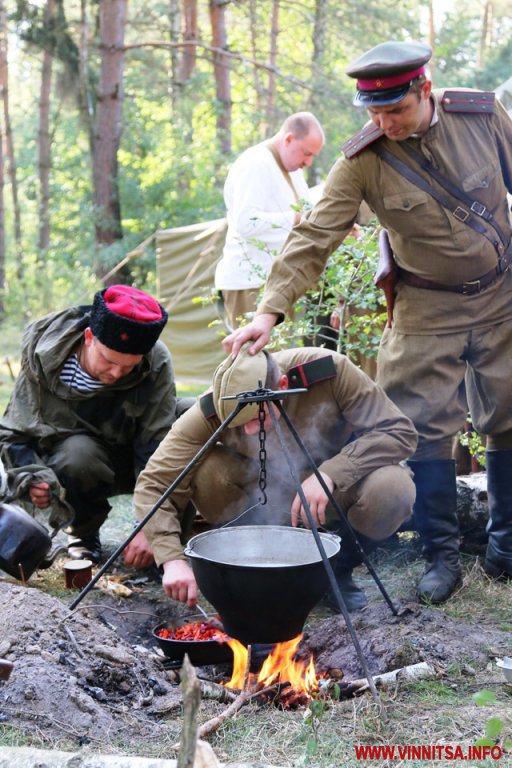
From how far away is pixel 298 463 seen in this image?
4000 millimetres

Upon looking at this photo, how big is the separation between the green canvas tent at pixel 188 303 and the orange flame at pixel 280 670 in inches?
275

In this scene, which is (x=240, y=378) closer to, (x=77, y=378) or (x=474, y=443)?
(x=77, y=378)

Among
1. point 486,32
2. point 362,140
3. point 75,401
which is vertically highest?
point 486,32

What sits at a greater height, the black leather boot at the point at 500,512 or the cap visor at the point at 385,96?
the cap visor at the point at 385,96

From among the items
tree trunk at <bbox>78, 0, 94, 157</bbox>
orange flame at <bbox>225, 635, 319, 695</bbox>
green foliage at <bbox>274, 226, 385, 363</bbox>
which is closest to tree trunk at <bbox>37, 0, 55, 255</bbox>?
tree trunk at <bbox>78, 0, 94, 157</bbox>

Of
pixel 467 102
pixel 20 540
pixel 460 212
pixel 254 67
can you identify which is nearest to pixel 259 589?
pixel 20 540

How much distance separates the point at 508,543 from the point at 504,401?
695 mm

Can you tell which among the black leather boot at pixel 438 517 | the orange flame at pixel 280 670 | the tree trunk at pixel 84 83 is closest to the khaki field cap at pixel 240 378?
the orange flame at pixel 280 670

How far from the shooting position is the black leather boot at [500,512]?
13.4 feet

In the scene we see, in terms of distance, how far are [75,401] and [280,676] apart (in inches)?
76.0

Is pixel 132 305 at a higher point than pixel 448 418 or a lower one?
higher

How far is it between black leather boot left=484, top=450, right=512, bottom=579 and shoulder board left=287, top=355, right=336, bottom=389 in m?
1.02

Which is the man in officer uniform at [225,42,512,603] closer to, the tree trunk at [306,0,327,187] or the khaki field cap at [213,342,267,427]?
the khaki field cap at [213,342,267,427]

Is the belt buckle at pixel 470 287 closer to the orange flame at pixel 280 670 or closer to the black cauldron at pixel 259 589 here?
the black cauldron at pixel 259 589
